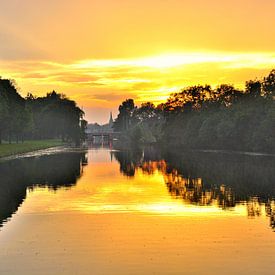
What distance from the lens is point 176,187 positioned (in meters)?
47.6

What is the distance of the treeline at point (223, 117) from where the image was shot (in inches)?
4796

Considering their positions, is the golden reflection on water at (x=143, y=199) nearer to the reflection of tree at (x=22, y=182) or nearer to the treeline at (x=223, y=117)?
the reflection of tree at (x=22, y=182)

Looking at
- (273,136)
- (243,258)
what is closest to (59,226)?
(243,258)

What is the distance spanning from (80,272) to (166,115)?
180 m

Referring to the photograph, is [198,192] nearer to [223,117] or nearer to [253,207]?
[253,207]

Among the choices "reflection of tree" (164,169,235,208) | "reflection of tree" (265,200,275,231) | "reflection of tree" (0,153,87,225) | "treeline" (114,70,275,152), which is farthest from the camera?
"treeline" (114,70,275,152)

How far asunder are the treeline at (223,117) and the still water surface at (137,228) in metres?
73.8

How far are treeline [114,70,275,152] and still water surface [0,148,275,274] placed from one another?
73763mm

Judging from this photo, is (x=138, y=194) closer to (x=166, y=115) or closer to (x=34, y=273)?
(x=34, y=273)

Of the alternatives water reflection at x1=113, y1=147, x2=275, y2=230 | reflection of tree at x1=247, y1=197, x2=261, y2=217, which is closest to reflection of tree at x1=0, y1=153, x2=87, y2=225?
water reflection at x1=113, y1=147, x2=275, y2=230

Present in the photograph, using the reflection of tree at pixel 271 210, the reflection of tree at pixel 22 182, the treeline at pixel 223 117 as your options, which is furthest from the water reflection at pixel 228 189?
the treeline at pixel 223 117

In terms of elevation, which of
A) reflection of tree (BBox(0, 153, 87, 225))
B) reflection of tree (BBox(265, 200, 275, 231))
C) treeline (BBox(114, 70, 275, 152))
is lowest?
reflection of tree (BBox(265, 200, 275, 231))

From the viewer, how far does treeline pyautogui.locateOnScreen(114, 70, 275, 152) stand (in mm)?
121812

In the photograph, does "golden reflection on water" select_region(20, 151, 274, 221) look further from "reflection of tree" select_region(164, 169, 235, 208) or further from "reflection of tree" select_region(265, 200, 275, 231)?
"reflection of tree" select_region(265, 200, 275, 231)
